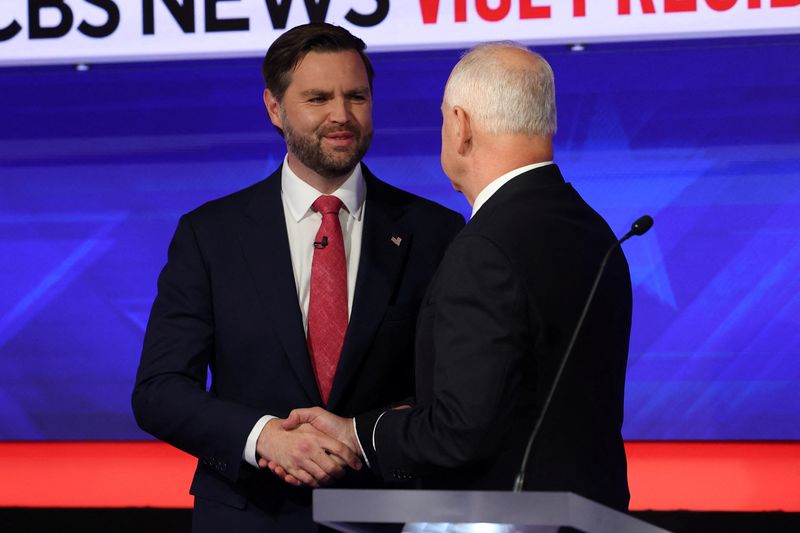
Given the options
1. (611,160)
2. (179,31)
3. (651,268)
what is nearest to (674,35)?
(611,160)

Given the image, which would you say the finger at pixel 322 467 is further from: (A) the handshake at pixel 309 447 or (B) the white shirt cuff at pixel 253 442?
(B) the white shirt cuff at pixel 253 442

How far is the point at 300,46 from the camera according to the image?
246cm

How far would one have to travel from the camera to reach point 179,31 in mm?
4027

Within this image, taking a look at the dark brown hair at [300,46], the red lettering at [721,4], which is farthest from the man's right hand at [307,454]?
the red lettering at [721,4]

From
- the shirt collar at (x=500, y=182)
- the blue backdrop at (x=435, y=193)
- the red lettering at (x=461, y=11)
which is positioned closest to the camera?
the shirt collar at (x=500, y=182)

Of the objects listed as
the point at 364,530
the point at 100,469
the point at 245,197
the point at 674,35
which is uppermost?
the point at 674,35

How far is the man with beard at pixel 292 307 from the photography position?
7.36 feet

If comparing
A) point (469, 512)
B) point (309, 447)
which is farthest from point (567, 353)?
point (309, 447)

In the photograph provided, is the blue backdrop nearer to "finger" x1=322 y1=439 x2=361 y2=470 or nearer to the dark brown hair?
the dark brown hair

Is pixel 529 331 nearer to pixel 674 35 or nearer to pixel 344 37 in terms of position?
pixel 344 37

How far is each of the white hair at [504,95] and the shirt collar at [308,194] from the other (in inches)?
18.8

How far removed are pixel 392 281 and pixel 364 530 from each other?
32.2 inches

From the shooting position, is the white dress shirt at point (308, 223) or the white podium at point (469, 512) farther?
the white dress shirt at point (308, 223)

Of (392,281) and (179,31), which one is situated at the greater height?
(179,31)
